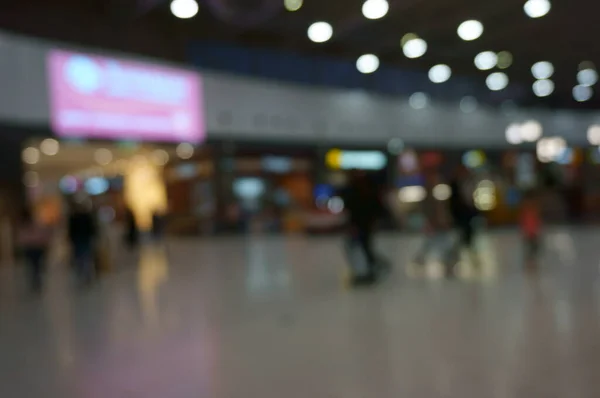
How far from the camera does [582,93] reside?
4.27m

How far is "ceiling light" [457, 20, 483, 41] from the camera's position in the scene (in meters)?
5.21

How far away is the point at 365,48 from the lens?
685 centimetres

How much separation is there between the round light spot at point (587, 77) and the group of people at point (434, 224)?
2.97 meters

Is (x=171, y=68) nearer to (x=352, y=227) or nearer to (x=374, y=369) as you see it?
(x=352, y=227)

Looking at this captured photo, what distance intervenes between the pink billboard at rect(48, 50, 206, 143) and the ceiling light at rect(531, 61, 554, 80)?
9.06m

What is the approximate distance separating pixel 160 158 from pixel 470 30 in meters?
14.8


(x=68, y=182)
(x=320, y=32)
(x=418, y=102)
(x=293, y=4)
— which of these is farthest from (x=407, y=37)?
(x=68, y=182)

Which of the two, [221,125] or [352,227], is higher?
[221,125]

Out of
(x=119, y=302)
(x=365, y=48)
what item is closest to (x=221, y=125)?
(x=365, y=48)

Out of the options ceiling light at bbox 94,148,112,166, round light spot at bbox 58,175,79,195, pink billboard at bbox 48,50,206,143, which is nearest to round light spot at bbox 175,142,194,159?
pink billboard at bbox 48,50,206,143

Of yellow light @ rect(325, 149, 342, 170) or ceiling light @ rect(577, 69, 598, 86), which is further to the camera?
yellow light @ rect(325, 149, 342, 170)

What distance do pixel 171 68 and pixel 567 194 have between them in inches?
519

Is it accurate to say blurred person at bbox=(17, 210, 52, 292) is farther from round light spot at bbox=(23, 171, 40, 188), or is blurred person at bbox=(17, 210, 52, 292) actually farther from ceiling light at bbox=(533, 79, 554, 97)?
ceiling light at bbox=(533, 79, 554, 97)

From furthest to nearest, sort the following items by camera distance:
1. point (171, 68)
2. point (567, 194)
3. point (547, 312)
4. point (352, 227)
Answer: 1. point (567, 194)
2. point (171, 68)
3. point (352, 227)
4. point (547, 312)
